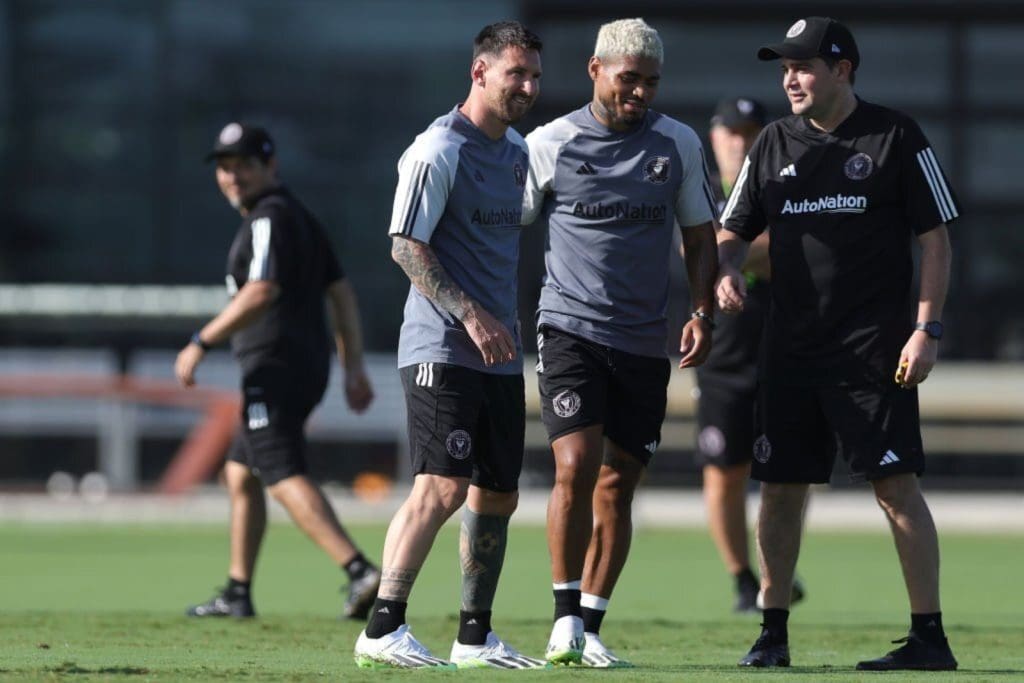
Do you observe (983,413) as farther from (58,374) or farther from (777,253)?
(777,253)

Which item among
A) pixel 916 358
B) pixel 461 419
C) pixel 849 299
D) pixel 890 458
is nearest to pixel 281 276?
pixel 461 419

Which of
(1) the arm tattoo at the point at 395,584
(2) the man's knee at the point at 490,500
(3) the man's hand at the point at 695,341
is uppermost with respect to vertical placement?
(3) the man's hand at the point at 695,341

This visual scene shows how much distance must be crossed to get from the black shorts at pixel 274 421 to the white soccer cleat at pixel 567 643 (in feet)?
8.76

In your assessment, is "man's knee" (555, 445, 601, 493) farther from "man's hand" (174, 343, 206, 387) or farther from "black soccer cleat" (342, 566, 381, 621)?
"man's hand" (174, 343, 206, 387)

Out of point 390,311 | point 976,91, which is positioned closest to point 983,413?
point 976,91

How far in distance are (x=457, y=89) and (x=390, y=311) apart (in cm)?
232

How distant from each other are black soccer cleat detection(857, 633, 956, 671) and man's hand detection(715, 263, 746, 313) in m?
1.27

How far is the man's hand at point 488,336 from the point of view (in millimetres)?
6797

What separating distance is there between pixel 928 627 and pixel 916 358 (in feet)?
3.04

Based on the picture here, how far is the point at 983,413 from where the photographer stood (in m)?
20.5

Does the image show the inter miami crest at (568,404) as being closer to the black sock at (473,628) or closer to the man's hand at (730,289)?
the man's hand at (730,289)

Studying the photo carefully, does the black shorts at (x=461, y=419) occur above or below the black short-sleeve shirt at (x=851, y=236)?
below

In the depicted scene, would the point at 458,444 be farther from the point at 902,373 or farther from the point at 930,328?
the point at 930,328

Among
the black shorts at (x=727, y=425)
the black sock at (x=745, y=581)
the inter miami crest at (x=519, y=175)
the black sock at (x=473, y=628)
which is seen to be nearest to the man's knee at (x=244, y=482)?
the black shorts at (x=727, y=425)
